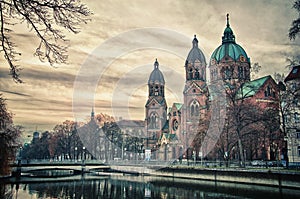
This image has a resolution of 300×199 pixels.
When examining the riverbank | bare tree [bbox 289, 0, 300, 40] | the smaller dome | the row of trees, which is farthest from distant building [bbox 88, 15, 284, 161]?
bare tree [bbox 289, 0, 300, 40]

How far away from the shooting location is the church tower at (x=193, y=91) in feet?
208

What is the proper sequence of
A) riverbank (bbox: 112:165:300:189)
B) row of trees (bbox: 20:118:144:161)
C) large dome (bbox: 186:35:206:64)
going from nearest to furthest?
riverbank (bbox: 112:165:300:189), row of trees (bbox: 20:118:144:161), large dome (bbox: 186:35:206:64)

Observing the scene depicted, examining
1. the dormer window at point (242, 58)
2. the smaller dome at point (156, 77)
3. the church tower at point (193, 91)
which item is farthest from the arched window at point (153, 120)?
the dormer window at point (242, 58)

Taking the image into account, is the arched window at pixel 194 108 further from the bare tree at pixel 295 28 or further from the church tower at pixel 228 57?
the bare tree at pixel 295 28

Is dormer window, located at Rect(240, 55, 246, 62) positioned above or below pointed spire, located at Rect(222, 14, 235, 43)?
below

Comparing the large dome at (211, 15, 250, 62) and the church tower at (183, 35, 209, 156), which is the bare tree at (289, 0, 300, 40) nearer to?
the church tower at (183, 35, 209, 156)

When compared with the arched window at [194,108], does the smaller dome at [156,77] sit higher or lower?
higher

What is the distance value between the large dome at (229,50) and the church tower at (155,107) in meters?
22.5

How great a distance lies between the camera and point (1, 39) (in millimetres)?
6754

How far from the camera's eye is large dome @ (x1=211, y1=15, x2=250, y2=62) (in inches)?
2439

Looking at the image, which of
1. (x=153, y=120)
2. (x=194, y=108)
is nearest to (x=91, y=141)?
(x=153, y=120)

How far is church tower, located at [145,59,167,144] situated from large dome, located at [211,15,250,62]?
22508 millimetres

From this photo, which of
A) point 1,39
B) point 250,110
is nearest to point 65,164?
point 250,110

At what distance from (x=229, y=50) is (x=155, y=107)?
2733 cm
